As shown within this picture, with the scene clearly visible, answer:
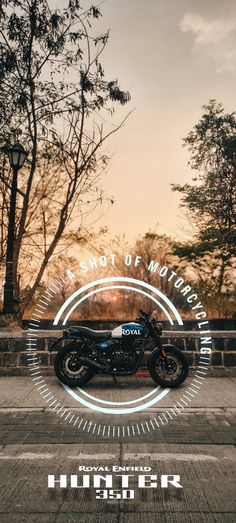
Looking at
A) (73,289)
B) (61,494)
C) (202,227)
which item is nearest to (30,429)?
(61,494)

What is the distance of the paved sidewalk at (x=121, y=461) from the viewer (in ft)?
10.7

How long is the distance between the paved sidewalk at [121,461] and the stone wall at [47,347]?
1667mm

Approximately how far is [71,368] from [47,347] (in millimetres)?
1235

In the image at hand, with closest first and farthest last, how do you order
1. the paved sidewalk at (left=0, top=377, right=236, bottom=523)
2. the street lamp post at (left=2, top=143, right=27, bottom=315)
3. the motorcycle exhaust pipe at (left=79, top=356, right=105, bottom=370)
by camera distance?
1. the paved sidewalk at (left=0, top=377, right=236, bottom=523)
2. the motorcycle exhaust pipe at (left=79, top=356, right=105, bottom=370)
3. the street lamp post at (left=2, top=143, right=27, bottom=315)

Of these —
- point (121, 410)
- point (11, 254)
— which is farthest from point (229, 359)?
point (11, 254)

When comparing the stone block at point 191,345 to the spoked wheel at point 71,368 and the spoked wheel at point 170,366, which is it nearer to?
the spoked wheel at point 170,366

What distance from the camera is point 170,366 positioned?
7.36 m

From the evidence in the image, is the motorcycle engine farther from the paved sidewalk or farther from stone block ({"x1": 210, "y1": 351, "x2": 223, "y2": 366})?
stone block ({"x1": 210, "y1": 351, "x2": 223, "y2": 366})

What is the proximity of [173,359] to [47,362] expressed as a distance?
238 centimetres

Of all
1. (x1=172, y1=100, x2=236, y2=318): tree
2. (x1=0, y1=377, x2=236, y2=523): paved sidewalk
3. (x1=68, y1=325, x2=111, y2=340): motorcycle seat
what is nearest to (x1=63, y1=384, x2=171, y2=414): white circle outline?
(x1=0, y1=377, x2=236, y2=523): paved sidewalk

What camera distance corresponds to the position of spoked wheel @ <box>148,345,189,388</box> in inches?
287

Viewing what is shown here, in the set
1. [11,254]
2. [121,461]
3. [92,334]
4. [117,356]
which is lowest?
[121,461]
